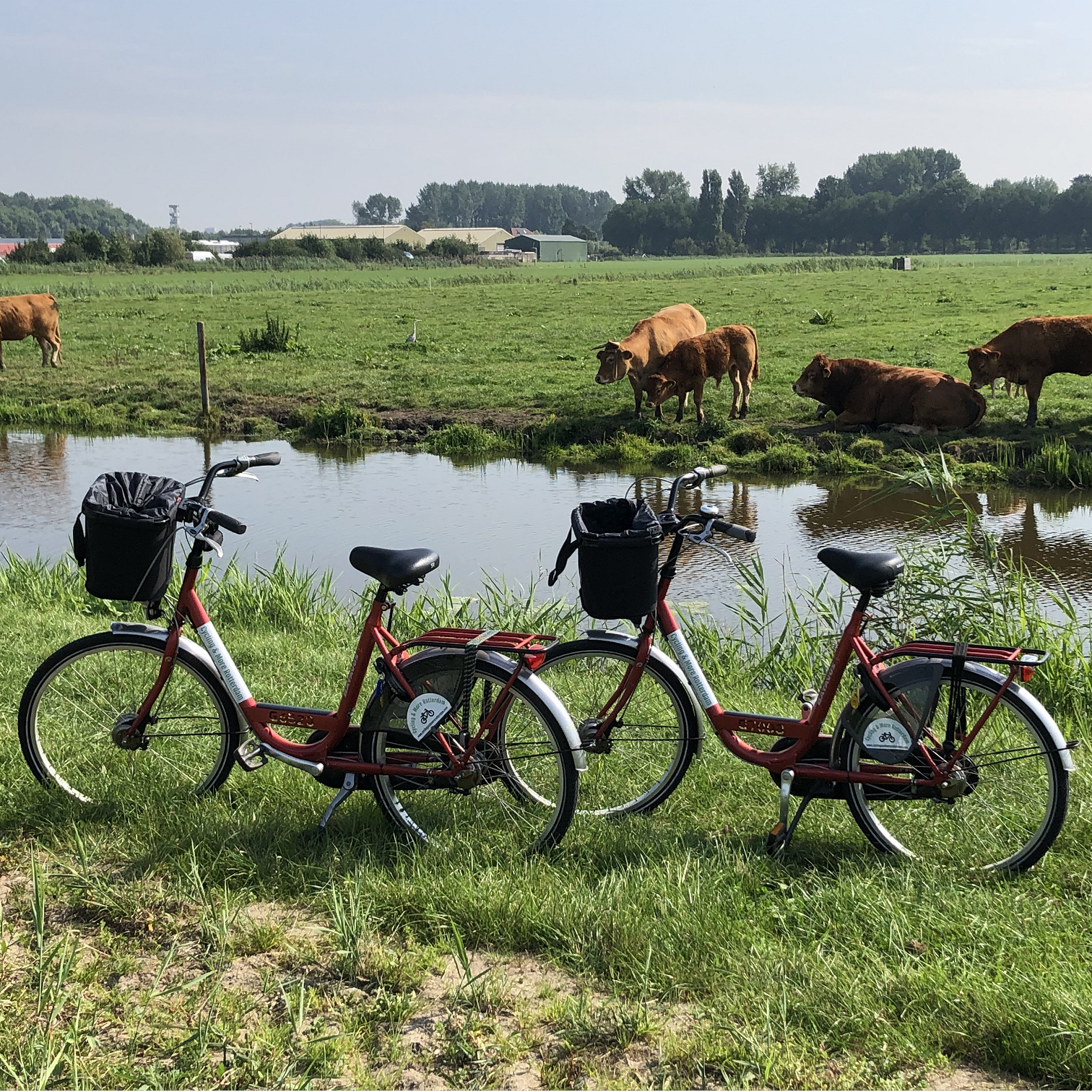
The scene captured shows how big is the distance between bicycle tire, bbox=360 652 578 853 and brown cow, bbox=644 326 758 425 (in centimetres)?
1334

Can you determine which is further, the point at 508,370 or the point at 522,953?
the point at 508,370

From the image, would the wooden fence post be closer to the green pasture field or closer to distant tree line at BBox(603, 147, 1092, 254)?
the green pasture field

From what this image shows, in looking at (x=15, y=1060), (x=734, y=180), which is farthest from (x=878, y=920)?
(x=734, y=180)

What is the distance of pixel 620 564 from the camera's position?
4.05m

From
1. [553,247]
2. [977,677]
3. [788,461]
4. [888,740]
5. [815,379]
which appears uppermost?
[553,247]

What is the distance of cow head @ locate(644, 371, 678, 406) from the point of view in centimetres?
1703

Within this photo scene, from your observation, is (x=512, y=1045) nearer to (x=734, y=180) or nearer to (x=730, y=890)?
(x=730, y=890)

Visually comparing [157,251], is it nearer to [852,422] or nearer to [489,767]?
[852,422]

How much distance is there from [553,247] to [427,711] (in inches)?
5085

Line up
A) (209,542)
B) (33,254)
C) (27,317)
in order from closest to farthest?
(209,542) → (27,317) → (33,254)

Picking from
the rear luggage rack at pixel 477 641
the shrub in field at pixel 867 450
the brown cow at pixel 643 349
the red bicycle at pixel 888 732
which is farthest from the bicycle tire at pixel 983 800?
the brown cow at pixel 643 349

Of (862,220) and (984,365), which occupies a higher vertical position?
(862,220)

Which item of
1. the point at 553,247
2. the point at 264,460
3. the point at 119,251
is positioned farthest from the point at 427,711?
the point at 553,247

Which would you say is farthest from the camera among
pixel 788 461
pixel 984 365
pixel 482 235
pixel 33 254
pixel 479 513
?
pixel 482 235
